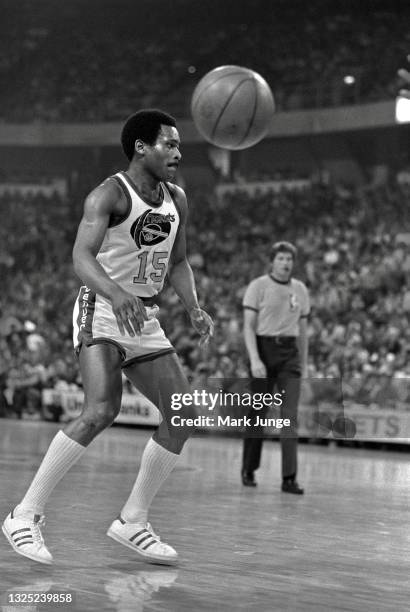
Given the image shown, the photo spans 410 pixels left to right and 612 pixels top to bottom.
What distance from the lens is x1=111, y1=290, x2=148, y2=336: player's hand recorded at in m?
4.82

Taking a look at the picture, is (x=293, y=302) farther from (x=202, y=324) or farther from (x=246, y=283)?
(x=246, y=283)

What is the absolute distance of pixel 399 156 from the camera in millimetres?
28641

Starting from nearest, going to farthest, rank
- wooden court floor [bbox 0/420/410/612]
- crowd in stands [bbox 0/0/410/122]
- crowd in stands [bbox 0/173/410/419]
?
wooden court floor [bbox 0/420/410/612]
crowd in stands [bbox 0/173/410/419]
crowd in stands [bbox 0/0/410/122]

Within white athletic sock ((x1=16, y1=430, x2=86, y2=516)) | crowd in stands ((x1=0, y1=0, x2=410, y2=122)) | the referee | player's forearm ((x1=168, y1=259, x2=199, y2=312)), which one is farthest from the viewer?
crowd in stands ((x1=0, y1=0, x2=410, y2=122))

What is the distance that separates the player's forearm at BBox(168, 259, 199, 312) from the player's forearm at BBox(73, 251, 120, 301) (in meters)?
0.72

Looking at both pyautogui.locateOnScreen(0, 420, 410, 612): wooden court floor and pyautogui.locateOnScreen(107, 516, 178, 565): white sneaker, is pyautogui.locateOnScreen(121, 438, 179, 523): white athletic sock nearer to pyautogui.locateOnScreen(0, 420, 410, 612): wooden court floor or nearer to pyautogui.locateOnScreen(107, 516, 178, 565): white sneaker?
pyautogui.locateOnScreen(107, 516, 178, 565): white sneaker

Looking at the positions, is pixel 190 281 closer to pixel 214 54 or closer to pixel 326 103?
pixel 326 103

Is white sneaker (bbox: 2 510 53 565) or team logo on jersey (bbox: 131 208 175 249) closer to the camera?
white sneaker (bbox: 2 510 53 565)

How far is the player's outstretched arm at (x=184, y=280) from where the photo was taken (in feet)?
18.2

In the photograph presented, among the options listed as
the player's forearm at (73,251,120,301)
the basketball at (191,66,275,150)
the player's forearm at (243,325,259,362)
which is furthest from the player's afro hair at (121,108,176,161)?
the basketball at (191,66,275,150)

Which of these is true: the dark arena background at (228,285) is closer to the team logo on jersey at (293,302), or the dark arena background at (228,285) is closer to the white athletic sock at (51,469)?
the white athletic sock at (51,469)

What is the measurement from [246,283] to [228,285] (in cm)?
47

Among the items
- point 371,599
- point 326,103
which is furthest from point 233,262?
point 371,599

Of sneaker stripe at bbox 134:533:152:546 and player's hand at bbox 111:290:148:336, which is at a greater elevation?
player's hand at bbox 111:290:148:336
